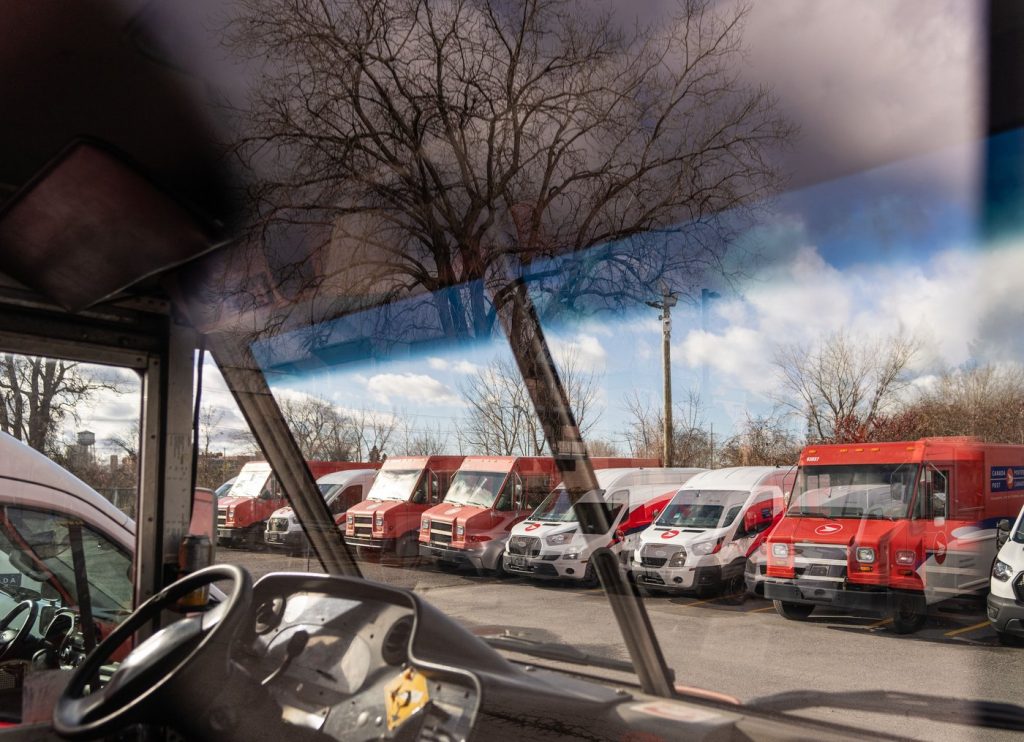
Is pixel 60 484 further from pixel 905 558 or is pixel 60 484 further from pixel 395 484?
pixel 905 558

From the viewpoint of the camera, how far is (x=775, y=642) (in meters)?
1.81

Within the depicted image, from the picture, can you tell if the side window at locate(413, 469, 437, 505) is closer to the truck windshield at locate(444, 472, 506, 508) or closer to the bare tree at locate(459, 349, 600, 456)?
the truck windshield at locate(444, 472, 506, 508)

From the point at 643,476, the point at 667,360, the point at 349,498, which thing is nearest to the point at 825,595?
the point at 643,476

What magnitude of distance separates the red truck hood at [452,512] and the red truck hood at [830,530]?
0.97m

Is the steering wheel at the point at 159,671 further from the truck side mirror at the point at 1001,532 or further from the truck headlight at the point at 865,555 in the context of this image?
the truck side mirror at the point at 1001,532

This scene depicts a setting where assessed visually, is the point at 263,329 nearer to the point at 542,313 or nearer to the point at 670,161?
the point at 542,313

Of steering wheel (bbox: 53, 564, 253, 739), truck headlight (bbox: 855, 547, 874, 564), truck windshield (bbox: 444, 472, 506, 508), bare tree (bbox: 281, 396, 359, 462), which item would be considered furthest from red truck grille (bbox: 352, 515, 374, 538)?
truck headlight (bbox: 855, 547, 874, 564)

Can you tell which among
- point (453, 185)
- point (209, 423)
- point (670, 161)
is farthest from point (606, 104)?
point (209, 423)

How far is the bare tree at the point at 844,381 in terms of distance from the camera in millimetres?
1515

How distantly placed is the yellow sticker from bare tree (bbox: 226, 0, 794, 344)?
1045mm

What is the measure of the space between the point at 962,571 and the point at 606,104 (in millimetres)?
1286

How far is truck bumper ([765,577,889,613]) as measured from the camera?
1.67 m

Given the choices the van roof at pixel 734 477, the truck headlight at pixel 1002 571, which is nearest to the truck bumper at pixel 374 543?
the van roof at pixel 734 477

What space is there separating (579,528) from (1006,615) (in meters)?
1.15
